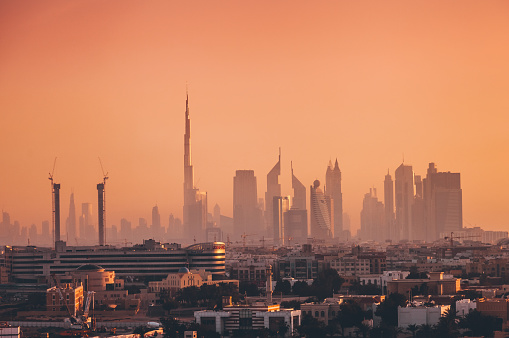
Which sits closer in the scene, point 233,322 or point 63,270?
point 233,322

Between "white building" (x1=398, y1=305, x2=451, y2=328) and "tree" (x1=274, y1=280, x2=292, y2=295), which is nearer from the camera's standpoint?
"white building" (x1=398, y1=305, x2=451, y2=328)

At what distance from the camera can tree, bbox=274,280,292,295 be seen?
8619 centimetres

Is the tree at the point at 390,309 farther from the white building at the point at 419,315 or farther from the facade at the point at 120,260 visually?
the facade at the point at 120,260

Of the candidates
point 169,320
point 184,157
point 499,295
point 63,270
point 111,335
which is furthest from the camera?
point 184,157

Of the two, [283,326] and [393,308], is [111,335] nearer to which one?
[283,326]

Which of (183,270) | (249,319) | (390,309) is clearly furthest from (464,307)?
Answer: (183,270)

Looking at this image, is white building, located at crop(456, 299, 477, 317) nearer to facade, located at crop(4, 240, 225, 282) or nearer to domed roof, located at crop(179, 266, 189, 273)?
domed roof, located at crop(179, 266, 189, 273)

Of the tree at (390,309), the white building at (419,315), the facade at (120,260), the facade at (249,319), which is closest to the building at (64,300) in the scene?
the facade at (249,319)

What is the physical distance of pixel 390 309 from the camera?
6981 cm

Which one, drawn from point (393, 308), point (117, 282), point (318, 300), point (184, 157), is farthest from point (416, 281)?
point (184, 157)

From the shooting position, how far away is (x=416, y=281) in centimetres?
8106

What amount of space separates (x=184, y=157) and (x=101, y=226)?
66.8 m

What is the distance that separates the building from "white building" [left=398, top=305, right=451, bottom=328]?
626 inches

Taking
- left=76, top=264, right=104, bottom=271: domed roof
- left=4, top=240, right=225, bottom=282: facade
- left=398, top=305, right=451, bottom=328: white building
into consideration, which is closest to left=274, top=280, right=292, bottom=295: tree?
left=76, top=264, right=104, bottom=271: domed roof
